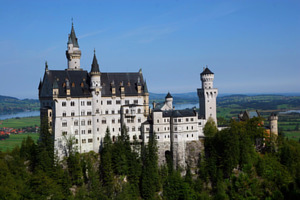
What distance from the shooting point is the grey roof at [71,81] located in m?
84.6

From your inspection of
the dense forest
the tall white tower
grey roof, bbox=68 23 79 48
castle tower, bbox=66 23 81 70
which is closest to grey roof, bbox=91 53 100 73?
castle tower, bbox=66 23 81 70

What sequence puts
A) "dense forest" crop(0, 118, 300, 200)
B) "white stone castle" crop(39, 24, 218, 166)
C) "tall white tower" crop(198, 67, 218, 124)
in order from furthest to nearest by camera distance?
1. "tall white tower" crop(198, 67, 218, 124)
2. "white stone castle" crop(39, 24, 218, 166)
3. "dense forest" crop(0, 118, 300, 200)

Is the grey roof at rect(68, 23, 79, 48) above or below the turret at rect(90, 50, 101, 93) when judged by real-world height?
above

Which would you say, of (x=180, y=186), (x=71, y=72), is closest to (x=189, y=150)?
(x=180, y=186)

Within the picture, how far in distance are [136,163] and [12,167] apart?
1055 inches

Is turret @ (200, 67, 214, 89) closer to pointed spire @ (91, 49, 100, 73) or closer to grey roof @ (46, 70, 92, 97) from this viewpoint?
pointed spire @ (91, 49, 100, 73)

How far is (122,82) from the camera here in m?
93.1

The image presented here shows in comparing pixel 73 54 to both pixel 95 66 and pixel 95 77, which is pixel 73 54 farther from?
pixel 95 77

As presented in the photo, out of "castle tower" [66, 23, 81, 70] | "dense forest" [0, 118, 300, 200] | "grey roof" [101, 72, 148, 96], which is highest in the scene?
"castle tower" [66, 23, 81, 70]

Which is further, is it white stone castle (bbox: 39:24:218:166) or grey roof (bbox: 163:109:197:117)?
grey roof (bbox: 163:109:197:117)

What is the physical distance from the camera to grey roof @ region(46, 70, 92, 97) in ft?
277

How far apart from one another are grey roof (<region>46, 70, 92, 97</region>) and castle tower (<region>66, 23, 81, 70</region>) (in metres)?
5.36

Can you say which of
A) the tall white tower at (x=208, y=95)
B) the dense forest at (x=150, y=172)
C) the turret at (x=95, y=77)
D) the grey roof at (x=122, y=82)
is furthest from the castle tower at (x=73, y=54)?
the tall white tower at (x=208, y=95)

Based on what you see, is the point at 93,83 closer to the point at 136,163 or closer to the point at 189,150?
the point at 136,163
